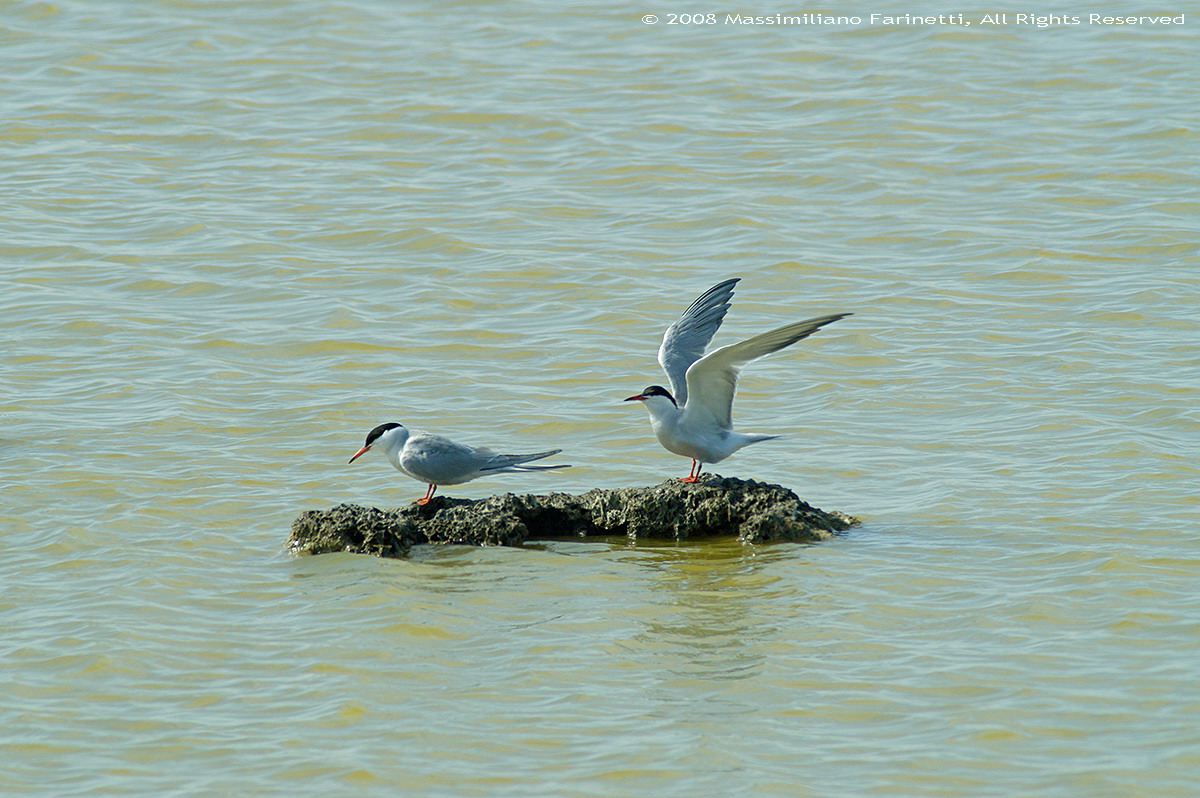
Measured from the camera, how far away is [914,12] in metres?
17.7

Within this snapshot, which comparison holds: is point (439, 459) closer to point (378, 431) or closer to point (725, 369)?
point (378, 431)

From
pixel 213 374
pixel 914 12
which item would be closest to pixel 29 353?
pixel 213 374

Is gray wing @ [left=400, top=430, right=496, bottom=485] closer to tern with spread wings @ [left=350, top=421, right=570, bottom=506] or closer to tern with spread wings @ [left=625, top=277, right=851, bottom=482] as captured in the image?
tern with spread wings @ [left=350, top=421, right=570, bottom=506]

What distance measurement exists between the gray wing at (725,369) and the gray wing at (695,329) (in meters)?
0.48

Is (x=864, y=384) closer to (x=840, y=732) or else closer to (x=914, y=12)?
(x=840, y=732)

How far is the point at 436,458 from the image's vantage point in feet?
23.0

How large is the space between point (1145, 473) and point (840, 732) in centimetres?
342

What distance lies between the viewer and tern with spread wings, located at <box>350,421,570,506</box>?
23.0 feet

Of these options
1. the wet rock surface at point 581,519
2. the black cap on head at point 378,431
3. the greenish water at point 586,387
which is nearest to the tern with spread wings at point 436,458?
the black cap on head at point 378,431

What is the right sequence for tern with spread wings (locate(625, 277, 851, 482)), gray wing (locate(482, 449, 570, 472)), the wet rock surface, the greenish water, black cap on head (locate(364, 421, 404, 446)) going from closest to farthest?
the greenish water, tern with spread wings (locate(625, 277, 851, 482)), the wet rock surface, gray wing (locate(482, 449, 570, 472)), black cap on head (locate(364, 421, 404, 446))

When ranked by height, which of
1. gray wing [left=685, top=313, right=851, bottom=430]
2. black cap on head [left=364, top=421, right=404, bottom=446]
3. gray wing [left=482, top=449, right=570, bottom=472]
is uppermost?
gray wing [left=685, top=313, right=851, bottom=430]

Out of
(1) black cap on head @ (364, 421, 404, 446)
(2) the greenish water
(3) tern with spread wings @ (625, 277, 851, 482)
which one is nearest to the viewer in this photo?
(2) the greenish water

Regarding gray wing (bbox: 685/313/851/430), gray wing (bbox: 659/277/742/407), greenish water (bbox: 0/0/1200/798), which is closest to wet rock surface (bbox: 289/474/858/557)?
greenish water (bbox: 0/0/1200/798)

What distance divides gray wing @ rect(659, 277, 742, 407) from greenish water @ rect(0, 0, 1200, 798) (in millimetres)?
844
